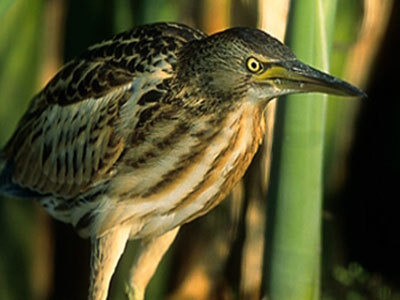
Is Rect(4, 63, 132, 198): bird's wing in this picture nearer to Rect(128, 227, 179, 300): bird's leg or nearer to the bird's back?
the bird's back

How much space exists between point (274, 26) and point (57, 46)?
21.3 inches

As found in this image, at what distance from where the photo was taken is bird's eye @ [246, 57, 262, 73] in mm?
1666

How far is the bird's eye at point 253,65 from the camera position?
1666mm

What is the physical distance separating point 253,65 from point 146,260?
2.02 ft

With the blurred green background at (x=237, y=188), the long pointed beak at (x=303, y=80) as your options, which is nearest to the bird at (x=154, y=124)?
the long pointed beak at (x=303, y=80)

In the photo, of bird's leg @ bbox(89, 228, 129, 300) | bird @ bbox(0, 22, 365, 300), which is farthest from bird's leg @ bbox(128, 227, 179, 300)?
bird's leg @ bbox(89, 228, 129, 300)

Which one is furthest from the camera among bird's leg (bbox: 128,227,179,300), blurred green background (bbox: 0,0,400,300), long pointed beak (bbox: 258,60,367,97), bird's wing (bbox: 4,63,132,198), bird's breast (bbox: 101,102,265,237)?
blurred green background (bbox: 0,0,400,300)

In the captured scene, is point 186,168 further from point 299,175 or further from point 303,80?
point 303,80

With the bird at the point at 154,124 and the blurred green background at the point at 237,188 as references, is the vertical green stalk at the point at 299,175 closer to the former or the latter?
the bird at the point at 154,124

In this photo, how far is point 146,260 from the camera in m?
2.13

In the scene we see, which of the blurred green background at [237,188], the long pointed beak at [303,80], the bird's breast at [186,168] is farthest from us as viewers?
the blurred green background at [237,188]

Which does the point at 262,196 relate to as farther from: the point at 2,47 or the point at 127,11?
the point at 2,47

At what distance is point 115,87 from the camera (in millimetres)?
1880

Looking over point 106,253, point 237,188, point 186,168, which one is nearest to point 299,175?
point 186,168
